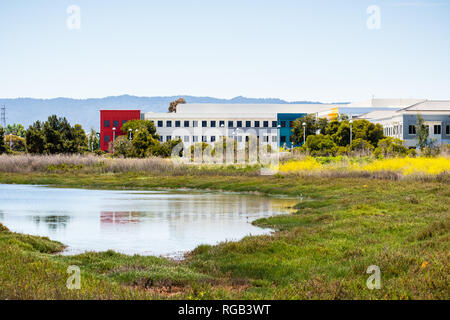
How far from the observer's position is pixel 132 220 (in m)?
24.4

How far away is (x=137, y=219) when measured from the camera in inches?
976

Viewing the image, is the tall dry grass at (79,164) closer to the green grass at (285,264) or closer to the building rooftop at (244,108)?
the green grass at (285,264)

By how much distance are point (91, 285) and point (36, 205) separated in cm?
2196

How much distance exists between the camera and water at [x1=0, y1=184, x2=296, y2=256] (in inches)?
739

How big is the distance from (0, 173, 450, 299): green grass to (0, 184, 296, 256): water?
5.54 feet

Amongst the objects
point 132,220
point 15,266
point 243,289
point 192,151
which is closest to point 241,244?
point 243,289

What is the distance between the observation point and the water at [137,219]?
18.8m

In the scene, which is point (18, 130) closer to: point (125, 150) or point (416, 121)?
point (125, 150)

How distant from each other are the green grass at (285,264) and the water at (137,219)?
1689 mm

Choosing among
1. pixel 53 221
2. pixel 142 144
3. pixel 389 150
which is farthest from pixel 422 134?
pixel 53 221

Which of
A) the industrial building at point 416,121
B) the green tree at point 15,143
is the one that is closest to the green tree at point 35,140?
the green tree at point 15,143
